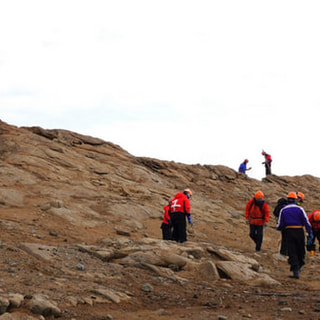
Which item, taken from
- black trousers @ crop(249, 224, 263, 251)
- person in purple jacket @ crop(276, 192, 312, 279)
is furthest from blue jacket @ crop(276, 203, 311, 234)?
black trousers @ crop(249, 224, 263, 251)

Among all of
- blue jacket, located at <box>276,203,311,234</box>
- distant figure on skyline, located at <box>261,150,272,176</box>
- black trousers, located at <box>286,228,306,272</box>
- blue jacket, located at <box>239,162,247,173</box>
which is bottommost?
black trousers, located at <box>286,228,306,272</box>

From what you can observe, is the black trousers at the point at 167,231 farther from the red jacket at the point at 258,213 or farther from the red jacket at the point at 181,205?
the red jacket at the point at 258,213

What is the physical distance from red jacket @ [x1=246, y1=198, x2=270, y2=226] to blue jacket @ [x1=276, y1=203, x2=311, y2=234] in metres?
2.82

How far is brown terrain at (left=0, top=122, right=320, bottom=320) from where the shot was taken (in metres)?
7.59

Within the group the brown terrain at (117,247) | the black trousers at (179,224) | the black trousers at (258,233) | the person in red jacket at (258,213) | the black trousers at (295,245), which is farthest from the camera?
the black trousers at (258,233)

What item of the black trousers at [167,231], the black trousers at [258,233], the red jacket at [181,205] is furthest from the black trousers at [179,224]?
the black trousers at [258,233]

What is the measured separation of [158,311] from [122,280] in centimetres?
185

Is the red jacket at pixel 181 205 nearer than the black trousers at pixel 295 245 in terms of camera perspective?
No

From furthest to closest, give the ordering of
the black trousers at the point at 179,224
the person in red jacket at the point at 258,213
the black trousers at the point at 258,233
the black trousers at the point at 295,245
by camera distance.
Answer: the black trousers at the point at 258,233, the person in red jacket at the point at 258,213, the black trousers at the point at 179,224, the black trousers at the point at 295,245

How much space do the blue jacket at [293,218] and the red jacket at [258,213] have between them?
2823 mm

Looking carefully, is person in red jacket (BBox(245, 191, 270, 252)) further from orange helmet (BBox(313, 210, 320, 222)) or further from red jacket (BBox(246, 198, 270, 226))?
orange helmet (BBox(313, 210, 320, 222))

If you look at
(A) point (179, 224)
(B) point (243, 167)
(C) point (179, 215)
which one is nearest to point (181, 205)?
(C) point (179, 215)

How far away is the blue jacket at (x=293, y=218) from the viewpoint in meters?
11.7

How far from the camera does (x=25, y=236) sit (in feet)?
40.3
